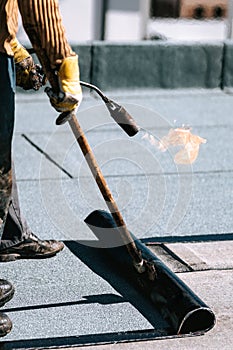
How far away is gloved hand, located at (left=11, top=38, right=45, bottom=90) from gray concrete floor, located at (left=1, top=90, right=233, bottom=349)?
1.04 metres

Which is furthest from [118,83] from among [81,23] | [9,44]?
[9,44]

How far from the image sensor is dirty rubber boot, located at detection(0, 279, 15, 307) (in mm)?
4488

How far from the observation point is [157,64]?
977cm

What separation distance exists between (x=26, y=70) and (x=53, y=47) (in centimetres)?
80

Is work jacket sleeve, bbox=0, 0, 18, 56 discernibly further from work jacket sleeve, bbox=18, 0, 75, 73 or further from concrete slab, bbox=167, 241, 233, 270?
concrete slab, bbox=167, 241, 233, 270

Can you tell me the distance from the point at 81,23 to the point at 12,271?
22.2 ft

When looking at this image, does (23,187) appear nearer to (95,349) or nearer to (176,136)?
(176,136)

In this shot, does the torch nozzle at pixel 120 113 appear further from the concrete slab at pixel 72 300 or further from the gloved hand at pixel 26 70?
the concrete slab at pixel 72 300

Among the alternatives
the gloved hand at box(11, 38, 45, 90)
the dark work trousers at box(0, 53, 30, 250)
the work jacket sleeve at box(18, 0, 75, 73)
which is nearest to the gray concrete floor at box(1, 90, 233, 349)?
the dark work trousers at box(0, 53, 30, 250)

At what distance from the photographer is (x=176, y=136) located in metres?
4.62

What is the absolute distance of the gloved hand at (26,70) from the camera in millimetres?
4766

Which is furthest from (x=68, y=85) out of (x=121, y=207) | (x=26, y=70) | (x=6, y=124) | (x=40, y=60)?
(x=121, y=207)

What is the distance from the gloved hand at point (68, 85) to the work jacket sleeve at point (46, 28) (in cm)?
3

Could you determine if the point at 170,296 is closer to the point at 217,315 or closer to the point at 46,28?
the point at 217,315
